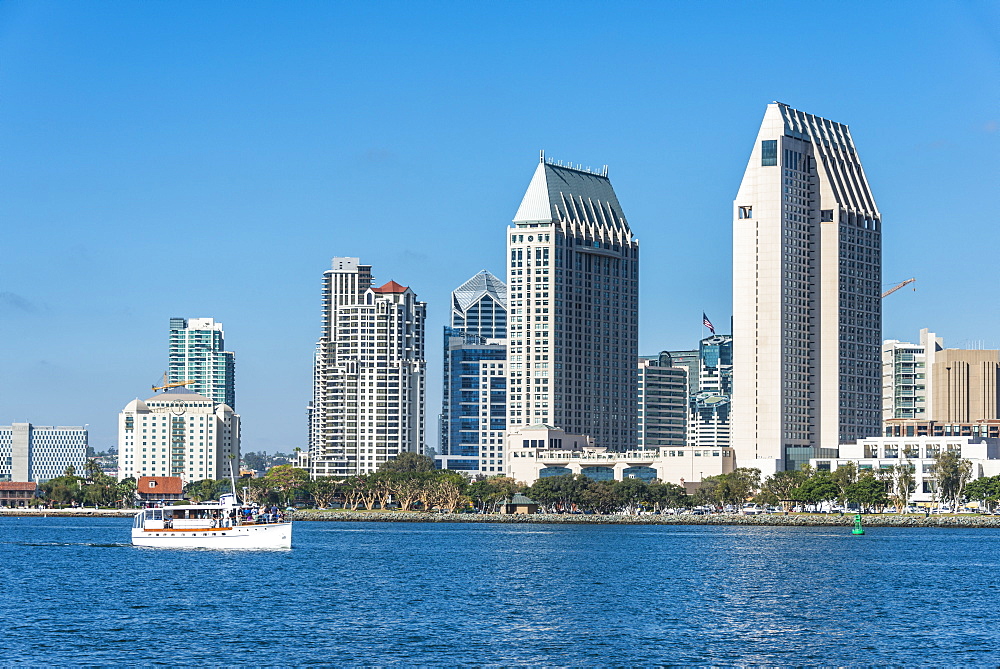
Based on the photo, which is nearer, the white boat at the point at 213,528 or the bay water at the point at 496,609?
the bay water at the point at 496,609

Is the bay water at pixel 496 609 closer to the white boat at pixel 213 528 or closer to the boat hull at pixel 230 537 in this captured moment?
the boat hull at pixel 230 537

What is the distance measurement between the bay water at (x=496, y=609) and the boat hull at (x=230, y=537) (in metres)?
2.70

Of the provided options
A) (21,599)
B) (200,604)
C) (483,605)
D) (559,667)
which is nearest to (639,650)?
(559,667)

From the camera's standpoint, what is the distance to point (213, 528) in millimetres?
168000

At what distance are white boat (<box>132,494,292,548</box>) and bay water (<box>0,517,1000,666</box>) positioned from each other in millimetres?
2841

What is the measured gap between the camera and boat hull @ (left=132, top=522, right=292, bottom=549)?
166 metres

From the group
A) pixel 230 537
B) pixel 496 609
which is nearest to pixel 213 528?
pixel 230 537

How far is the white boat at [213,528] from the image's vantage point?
166625mm

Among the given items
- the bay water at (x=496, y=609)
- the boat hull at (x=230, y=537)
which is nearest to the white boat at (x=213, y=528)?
the boat hull at (x=230, y=537)

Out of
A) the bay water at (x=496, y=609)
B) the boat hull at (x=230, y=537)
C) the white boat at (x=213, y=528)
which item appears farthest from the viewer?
the white boat at (x=213, y=528)

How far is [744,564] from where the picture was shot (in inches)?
5955

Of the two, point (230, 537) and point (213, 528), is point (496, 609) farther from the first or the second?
point (213, 528)

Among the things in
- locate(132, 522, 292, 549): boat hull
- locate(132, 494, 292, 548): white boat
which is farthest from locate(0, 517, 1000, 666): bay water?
locate(132, 494, 292, 548): white boat

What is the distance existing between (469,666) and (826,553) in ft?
327
